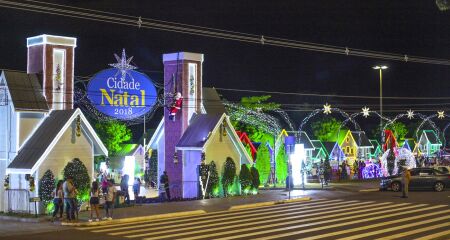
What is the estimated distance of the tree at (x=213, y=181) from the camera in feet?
117

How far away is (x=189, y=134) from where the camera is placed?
36625 mm

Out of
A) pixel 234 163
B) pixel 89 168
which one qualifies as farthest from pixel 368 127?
pixel 89 168

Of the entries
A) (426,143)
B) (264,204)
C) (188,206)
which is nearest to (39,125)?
(188,206)

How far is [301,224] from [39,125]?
14.3 meters

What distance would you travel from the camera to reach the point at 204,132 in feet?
118

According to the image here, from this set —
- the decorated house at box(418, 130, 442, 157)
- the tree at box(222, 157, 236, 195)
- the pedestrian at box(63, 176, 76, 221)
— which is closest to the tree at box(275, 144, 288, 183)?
→ the tree at box(222, 157, 236, 195)

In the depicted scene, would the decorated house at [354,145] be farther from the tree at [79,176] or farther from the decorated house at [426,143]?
the tree at [79,176]

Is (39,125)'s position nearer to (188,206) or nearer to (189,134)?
(188,206)

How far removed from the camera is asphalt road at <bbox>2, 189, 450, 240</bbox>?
19812 millimetres

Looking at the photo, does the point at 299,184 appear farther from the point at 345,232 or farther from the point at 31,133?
the point at 345,232

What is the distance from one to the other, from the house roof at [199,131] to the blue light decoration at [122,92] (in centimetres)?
315

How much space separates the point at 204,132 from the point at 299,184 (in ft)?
44.8

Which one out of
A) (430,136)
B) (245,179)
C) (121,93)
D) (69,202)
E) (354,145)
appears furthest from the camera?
(430,136)

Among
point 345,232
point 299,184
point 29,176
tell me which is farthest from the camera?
point 299,184
